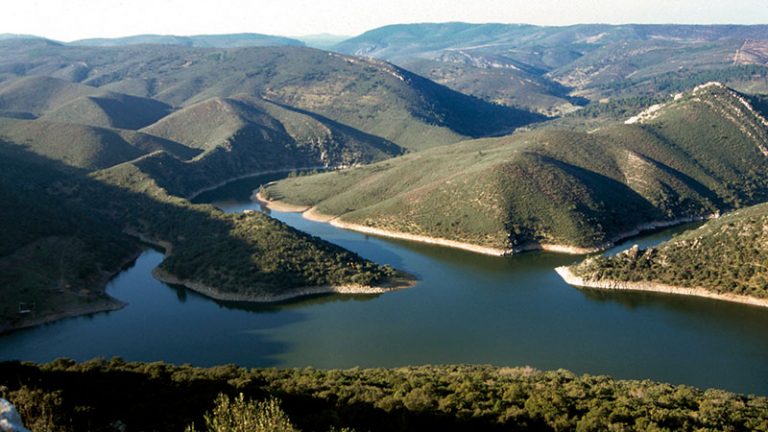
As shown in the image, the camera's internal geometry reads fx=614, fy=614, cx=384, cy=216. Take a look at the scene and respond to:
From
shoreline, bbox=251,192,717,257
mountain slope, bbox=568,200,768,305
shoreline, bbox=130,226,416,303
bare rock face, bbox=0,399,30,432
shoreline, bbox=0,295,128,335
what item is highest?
bare rock face, bbox=0,399,30,432

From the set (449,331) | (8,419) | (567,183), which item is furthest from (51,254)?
(567,183)

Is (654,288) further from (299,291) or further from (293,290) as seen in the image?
(293,290)

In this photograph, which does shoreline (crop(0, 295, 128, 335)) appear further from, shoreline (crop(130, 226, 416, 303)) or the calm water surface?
shoreline (crop(130, 226, 416, 303))

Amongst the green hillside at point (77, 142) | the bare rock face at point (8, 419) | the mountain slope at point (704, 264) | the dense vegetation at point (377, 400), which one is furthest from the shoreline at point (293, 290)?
the green hillside at point (77, 142)

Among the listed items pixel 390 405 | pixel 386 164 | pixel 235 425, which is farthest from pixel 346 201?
pixel 235 425

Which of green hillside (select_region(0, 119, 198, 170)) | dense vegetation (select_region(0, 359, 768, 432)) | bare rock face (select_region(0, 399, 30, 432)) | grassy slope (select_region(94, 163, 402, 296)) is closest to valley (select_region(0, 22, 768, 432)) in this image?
dense vegetation (select_region(0, 359, 768, 432))

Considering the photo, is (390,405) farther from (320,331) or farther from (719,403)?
(320,331)
